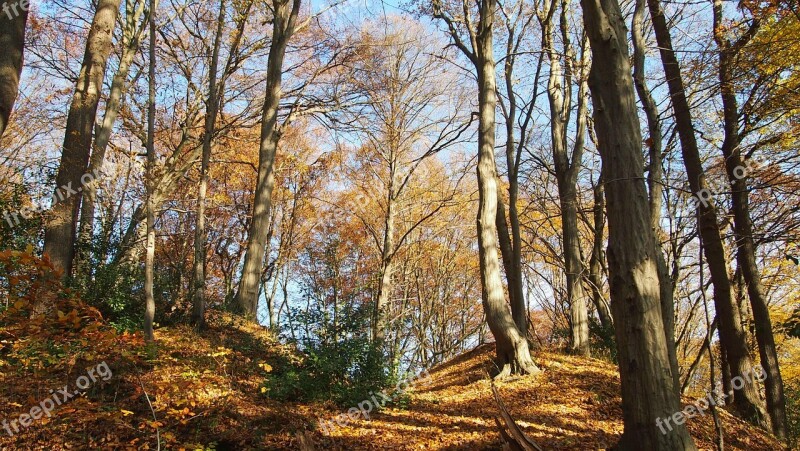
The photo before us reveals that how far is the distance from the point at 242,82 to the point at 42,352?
11541 millimetres

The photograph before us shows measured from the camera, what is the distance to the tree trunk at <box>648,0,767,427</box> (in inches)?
290

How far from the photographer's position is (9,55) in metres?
5.09

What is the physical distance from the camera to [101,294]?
25.8 feet

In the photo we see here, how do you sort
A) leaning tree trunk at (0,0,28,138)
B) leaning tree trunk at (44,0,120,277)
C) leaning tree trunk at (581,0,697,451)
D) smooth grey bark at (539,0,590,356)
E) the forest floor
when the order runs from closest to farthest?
leaning tree trunk at (581,0,697,451) → the forest floor → leaning tree trunk at (0,0,28,138) → leaning tree trunk at (44,0,120,277) → smooth grey bark at (539,0,590,356)

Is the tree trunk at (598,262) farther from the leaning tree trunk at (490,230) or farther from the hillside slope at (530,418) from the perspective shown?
the leaning tree trunk at (490,230)

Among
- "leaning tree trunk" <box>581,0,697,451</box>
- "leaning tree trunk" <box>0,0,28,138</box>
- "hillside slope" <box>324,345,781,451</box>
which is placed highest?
"leaning tree trunk" <box>0,0,28,138</box>

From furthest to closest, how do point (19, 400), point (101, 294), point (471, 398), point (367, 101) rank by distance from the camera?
point (367, 101) → point (101, 294) → point (471, 398) → point (19, 400)

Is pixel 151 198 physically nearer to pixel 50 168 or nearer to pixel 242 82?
pixel 50 168

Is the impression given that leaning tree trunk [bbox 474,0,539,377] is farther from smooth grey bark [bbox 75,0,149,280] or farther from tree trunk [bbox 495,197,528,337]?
smooth grey bark [bbox 75,0,149,280]

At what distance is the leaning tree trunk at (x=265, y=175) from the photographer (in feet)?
32.4

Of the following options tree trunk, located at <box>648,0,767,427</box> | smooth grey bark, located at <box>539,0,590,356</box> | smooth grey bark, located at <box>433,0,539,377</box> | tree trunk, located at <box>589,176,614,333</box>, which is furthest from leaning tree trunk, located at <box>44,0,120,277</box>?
tree trunk, located at <box>589,176,614,333</box>

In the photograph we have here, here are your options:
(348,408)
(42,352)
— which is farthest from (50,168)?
(348,408)

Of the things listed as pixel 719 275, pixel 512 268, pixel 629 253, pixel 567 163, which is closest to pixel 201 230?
pixel 512 268

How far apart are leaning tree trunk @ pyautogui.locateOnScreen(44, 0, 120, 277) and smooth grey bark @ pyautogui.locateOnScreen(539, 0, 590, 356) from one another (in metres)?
8.37
